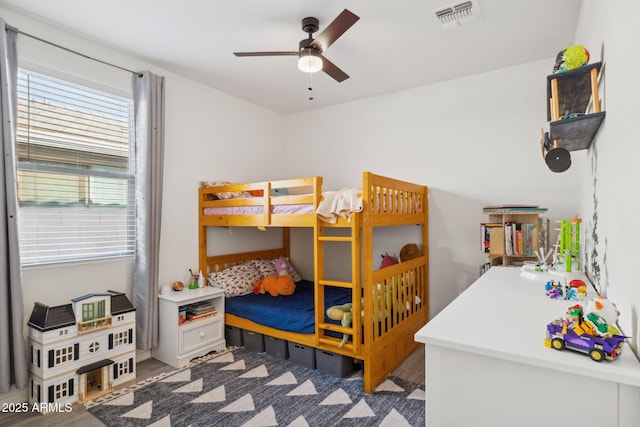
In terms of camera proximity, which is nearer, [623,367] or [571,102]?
[623,367]

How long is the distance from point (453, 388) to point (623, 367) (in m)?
0.39

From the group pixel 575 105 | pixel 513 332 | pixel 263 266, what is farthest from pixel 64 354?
pixel 575 105

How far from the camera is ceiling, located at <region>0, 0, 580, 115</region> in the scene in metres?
2.20

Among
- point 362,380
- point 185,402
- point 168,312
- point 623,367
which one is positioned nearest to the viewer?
point 623,367

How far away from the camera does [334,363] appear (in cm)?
260

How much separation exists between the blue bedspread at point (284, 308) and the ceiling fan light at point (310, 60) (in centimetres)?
189

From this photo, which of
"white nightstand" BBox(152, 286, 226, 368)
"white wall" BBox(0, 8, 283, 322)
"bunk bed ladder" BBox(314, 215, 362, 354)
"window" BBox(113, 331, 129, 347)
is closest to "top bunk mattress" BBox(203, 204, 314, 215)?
"bunk bed ladder" BBox(314, 215, 362, 354)

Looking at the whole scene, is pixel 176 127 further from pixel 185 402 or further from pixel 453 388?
pixel 453 388

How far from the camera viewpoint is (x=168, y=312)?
2.88m

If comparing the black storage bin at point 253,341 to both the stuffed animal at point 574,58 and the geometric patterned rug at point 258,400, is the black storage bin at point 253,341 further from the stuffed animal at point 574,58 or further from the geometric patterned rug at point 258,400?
the stuffed animal at point 574,58

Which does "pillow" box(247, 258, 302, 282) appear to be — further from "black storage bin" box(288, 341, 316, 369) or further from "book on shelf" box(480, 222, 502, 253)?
"book on shelf" box(480, 222, 502, 253)

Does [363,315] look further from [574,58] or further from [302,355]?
[574,58]

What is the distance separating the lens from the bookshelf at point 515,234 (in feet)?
8.91

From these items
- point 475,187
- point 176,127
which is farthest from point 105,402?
point 475,187
